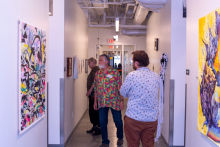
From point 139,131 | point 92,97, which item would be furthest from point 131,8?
point 139,131

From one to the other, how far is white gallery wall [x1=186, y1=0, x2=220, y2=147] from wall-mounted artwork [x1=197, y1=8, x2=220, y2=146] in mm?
140

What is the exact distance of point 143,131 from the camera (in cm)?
244

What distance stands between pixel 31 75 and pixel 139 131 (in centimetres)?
134

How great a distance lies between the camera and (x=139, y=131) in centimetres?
241

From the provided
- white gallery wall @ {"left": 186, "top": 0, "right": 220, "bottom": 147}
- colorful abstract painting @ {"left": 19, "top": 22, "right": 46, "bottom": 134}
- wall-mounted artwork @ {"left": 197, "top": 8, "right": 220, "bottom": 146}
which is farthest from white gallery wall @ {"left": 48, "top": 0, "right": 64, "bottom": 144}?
wall-mounted artwork @ {"left": 197, "top": 8, "right": 220, "bottom": 146}

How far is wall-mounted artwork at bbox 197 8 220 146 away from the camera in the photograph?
180 cm

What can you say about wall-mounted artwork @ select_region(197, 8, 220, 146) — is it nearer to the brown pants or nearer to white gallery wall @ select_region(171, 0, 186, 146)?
the brown pants

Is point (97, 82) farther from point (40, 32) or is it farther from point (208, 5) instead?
point (208, 5)

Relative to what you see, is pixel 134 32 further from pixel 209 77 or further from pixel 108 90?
pixel 209 77

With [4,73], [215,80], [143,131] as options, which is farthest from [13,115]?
[215,80]

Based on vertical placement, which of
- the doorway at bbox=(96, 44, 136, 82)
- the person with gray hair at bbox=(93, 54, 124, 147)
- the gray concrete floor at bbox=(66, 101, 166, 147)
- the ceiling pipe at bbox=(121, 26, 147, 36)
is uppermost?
the ceiling pipe at bbox=(121, 26, 147, 36)

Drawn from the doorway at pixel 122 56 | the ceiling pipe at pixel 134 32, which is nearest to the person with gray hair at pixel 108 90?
the ceiling pipe at pixel 134 32

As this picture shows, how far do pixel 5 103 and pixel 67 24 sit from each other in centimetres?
275

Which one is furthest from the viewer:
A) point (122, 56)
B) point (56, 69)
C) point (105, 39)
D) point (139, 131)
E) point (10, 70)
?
point (122, 56)
